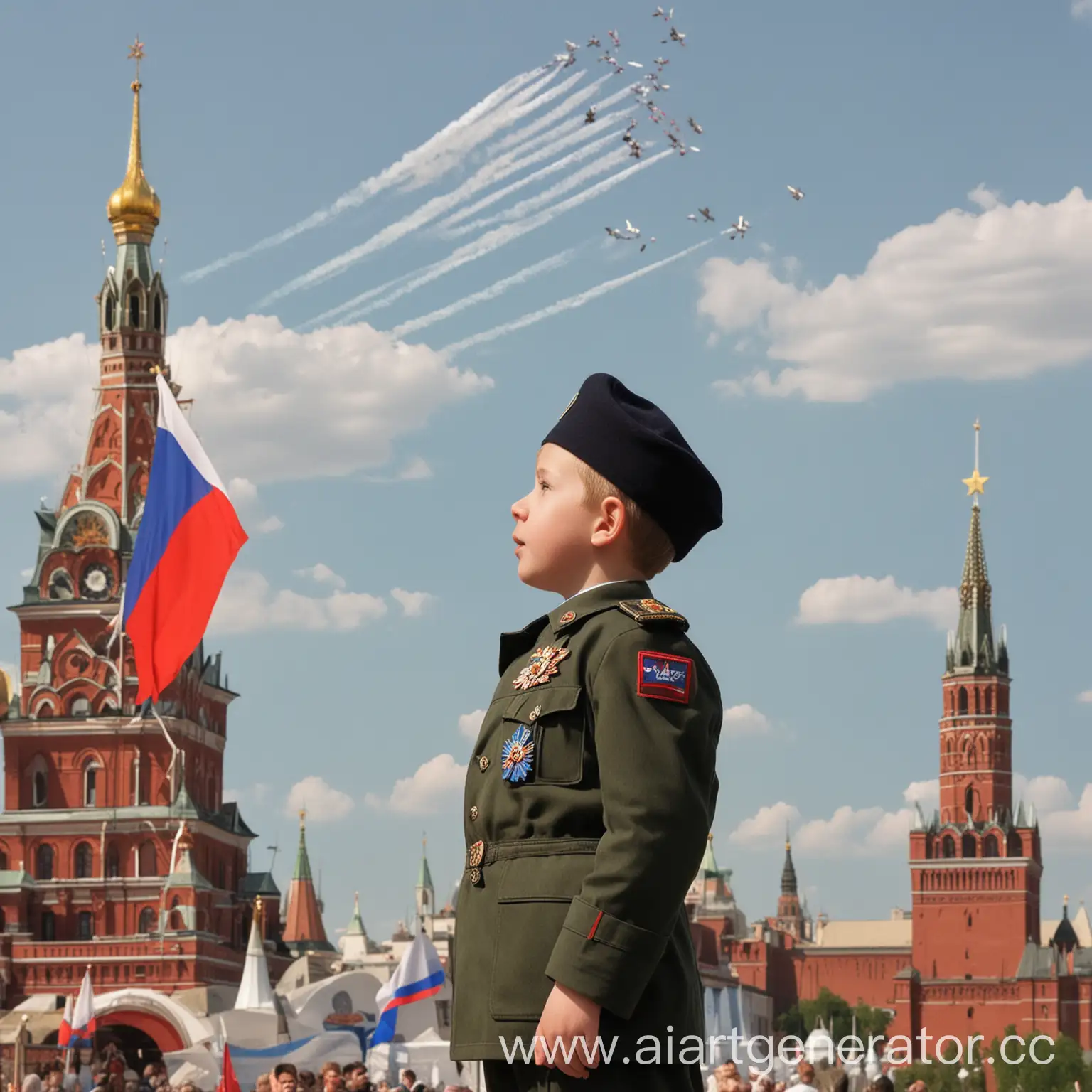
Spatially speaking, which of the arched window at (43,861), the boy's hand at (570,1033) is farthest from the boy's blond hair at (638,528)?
the arched window at (43,861)

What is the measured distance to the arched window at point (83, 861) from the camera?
65.1 meters

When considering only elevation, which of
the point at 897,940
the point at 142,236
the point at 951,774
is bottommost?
the point at 897,940

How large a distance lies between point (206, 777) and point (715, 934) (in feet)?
217

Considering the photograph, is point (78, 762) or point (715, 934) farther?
point (715, 934)

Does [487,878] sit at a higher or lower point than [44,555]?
lower

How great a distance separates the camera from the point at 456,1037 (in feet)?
13.9

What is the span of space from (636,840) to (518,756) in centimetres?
37

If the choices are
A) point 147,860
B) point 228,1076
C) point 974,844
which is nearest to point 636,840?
point 228,1076

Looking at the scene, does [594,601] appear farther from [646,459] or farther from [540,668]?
[646,459]

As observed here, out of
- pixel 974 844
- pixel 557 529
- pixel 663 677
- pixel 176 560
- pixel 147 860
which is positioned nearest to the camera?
pixel 663 677

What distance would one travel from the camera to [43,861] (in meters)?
65.8

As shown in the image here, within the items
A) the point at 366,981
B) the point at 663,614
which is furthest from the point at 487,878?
the point at 366,981

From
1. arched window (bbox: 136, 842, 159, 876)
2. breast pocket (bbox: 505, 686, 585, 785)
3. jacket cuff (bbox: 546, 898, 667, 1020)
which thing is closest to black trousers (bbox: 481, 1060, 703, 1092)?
jacket cuff (bbox: 546, 898, 667, 1020)

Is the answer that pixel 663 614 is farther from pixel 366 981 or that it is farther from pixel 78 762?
pixel 78 762
